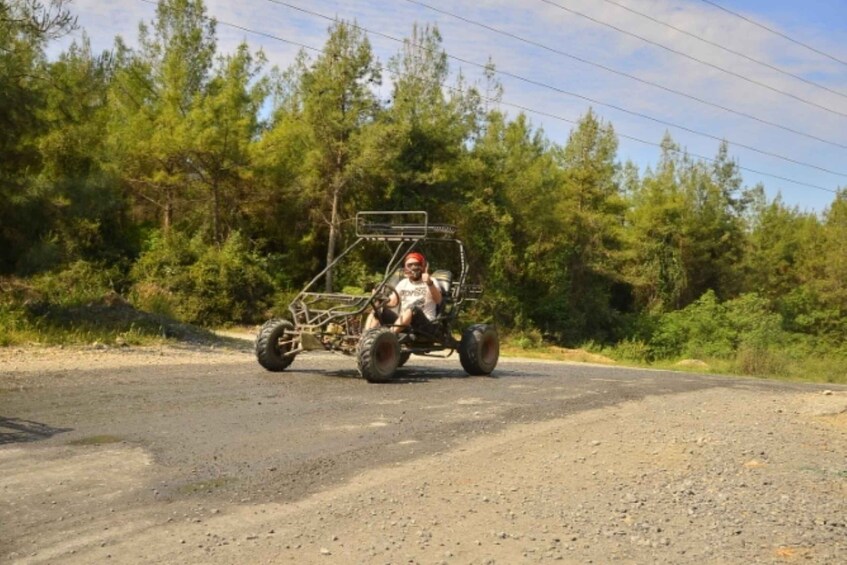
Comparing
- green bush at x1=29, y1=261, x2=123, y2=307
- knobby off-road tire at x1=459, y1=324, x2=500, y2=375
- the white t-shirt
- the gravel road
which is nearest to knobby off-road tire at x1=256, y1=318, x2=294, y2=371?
the gravel road

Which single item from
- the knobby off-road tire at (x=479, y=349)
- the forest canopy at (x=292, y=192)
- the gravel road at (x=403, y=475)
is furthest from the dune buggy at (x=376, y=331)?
the forest canopy at (x=292, y=192)

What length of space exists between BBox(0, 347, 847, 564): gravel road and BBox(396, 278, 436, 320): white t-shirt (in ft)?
7.10

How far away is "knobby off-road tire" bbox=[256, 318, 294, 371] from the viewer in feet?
40.9

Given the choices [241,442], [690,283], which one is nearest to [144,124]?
[241,442]

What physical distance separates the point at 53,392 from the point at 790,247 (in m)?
62.7

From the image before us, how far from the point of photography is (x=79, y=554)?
4.59 metres

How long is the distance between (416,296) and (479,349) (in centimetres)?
130

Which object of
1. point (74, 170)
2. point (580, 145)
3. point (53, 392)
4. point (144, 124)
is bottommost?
point (53, 392)

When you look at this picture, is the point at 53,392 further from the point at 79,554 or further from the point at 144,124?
the point at 144,124

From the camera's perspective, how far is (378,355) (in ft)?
38.5

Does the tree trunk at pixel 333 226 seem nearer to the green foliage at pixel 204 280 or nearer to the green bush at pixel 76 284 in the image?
the green foliage at pixel 204 280

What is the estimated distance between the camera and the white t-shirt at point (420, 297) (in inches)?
516

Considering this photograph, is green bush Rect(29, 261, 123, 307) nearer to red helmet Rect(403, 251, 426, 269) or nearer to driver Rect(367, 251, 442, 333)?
driver Rect(367, 251, 442, 333)

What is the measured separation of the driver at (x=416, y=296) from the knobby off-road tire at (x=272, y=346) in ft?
4.31
